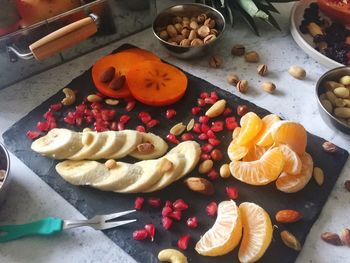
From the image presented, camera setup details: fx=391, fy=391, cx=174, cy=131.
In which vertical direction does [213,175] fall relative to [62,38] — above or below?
below

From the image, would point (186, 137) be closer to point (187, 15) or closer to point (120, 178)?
point (120, 178)

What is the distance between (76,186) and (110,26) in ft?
1.63

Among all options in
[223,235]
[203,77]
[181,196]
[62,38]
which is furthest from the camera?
[203,77]

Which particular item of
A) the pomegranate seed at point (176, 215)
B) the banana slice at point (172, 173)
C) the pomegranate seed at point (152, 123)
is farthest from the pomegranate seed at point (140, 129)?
the pomegranate seed at point (176, 215)

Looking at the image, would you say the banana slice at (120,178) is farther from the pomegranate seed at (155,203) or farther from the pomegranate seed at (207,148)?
the pomegranate seed at (207,148)

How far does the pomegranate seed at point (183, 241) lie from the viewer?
709 mm

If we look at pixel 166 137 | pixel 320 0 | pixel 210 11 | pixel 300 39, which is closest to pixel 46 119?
pixel 166 137

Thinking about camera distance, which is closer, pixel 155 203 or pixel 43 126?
pixel 155 203

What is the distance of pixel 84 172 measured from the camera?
79 centimetres

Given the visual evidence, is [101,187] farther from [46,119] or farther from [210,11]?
[210,11]

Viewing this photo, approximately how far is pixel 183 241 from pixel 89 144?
11.2 inches

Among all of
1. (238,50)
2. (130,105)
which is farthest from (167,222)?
(238,50)

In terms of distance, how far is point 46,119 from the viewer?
0.94 meters

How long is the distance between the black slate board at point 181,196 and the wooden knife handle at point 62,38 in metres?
0.17
